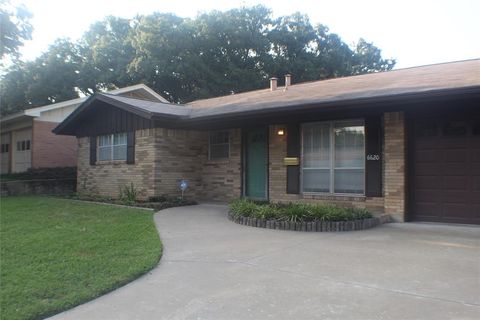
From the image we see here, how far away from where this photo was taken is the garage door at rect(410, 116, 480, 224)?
356 inches

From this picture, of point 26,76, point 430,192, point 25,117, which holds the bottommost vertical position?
point 430,192

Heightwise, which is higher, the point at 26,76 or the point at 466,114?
the point at 26,76

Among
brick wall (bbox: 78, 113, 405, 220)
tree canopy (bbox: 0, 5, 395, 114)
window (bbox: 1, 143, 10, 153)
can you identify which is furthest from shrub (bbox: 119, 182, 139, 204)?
tree canopy (bbox: 0, 5, 395, 114)

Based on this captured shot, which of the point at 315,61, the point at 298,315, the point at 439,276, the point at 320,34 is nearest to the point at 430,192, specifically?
the point at 439,276

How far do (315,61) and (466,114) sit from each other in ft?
90.6

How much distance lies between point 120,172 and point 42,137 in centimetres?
901

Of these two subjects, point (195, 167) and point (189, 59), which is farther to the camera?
point (189, 59)

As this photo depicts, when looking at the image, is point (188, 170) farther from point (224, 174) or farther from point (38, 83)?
point (38, 83)

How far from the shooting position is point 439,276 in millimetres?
5141

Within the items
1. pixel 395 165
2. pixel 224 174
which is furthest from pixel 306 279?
pixel 224 174

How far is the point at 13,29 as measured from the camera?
17703 millimetres

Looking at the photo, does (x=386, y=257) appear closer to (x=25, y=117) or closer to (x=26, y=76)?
(x=25, y=117)

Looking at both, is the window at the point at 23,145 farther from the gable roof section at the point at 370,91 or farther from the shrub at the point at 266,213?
the shrub at the point at 266,213

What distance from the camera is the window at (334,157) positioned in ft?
35.3
